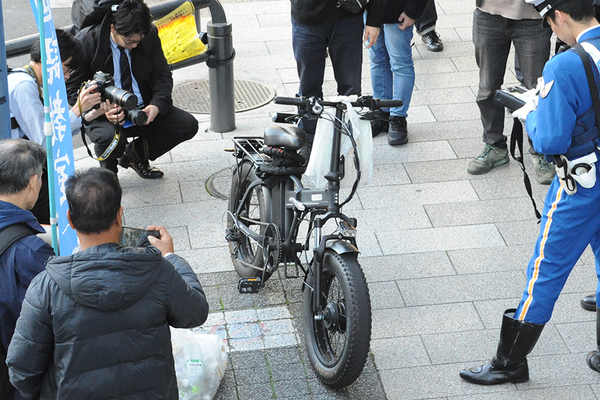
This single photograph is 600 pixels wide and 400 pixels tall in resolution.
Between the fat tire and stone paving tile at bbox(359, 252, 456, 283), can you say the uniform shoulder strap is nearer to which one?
the fat tire

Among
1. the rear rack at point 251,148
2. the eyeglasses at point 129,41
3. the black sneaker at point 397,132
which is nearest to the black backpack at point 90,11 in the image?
the eyeglasses at point 129,41

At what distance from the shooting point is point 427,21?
8.34 meters

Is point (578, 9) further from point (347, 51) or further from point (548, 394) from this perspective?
point (347, 51)

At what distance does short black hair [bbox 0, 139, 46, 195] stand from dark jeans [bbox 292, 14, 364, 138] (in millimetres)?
3350

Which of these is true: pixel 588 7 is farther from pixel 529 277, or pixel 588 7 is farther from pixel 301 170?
pixel 301 170

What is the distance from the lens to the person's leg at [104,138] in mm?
5695

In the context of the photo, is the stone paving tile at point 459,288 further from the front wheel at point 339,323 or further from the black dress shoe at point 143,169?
the black dress shoe at point 143,169

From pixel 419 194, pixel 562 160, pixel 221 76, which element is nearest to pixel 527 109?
pixel 562 160

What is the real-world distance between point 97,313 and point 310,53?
402cm

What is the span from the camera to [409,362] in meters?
4.26

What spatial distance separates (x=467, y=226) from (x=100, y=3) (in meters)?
3.10

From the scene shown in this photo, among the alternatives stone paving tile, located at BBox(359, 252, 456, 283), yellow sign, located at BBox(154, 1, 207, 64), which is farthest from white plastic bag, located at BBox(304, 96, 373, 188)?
yellow sign, located at BBox(154, 1, 207, 64)

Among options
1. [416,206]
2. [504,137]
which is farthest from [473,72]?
[416,206]

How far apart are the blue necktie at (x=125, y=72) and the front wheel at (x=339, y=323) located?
2.53m
